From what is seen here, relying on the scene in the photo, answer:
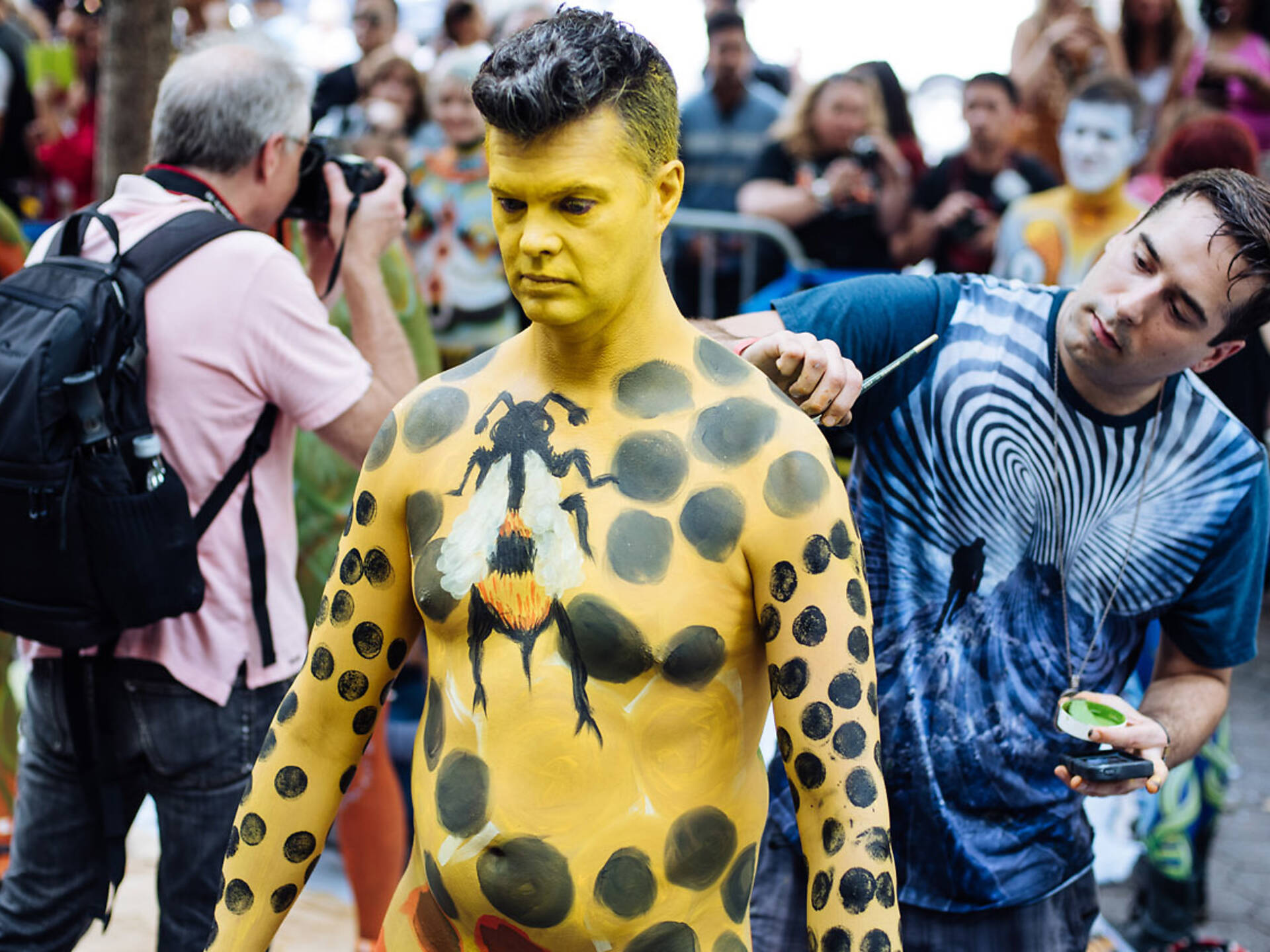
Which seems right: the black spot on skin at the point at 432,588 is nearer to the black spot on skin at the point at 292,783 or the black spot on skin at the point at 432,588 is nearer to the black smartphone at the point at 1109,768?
the black spot on skin at the point at 292,783

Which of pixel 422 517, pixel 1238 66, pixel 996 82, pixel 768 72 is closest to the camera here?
pixel 422 517

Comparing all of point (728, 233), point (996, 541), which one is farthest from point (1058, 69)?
point (996, 541)

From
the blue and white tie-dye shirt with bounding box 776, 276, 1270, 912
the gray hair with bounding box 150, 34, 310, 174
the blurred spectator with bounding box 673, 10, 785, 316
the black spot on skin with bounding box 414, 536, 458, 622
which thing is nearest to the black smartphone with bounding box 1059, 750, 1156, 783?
the blue and white tie-dye shirt with bounding box 776, 276, 1270, 912

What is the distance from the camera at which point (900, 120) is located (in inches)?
251

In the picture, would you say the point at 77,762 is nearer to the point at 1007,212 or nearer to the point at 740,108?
the point at 1007,212

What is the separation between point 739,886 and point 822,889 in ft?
0.44

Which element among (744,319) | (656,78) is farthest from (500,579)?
(744,319)

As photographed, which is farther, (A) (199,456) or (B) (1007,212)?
(B) (1007,212)

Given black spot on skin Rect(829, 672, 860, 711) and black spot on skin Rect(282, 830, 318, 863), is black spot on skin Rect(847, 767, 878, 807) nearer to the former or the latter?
black spot on skin Rect(829, 672, 860, 711)

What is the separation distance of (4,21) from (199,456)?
6.79 m

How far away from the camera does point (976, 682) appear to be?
2324mm

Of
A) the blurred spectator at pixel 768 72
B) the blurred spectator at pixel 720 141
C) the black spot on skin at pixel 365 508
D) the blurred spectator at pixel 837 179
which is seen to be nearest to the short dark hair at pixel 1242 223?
the black spot on skin at pixel 365 508

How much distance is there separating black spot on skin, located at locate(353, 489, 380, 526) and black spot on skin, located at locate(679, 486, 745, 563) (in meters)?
0.46

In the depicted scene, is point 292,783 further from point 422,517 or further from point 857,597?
point 857,597
